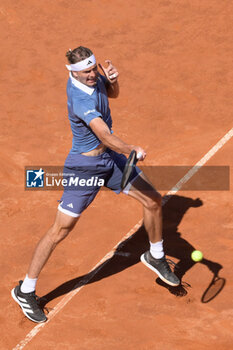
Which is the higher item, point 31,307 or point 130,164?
point 130,164

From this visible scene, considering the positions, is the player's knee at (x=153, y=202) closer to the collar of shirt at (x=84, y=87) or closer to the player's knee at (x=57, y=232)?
the player's knee at (x=57, y=232)

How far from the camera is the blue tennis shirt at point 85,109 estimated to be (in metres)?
6.91

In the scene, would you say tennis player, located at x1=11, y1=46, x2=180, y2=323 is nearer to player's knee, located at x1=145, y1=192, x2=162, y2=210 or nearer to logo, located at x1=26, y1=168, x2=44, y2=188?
player's knee, located at x1=145, y1=192, x2=162, y2=210

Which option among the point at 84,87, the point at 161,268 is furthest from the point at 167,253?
the point at 84,87

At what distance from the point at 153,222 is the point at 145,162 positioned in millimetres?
2881

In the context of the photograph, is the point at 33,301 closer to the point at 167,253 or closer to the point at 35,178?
the point at 167,253

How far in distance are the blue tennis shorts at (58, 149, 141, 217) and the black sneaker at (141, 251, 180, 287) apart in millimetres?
967

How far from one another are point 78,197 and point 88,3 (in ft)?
30.1

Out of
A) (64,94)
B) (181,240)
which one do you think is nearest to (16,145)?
(64,94)

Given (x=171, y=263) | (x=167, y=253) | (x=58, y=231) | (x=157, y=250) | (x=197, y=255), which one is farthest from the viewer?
(x=167, y=253)

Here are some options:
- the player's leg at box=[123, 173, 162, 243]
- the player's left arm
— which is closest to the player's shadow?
the player's leg at box=[123, 173, 162, 243]

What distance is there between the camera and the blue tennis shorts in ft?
23.9

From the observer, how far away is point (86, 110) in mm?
6883

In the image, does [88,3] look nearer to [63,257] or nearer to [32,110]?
[32,110]
